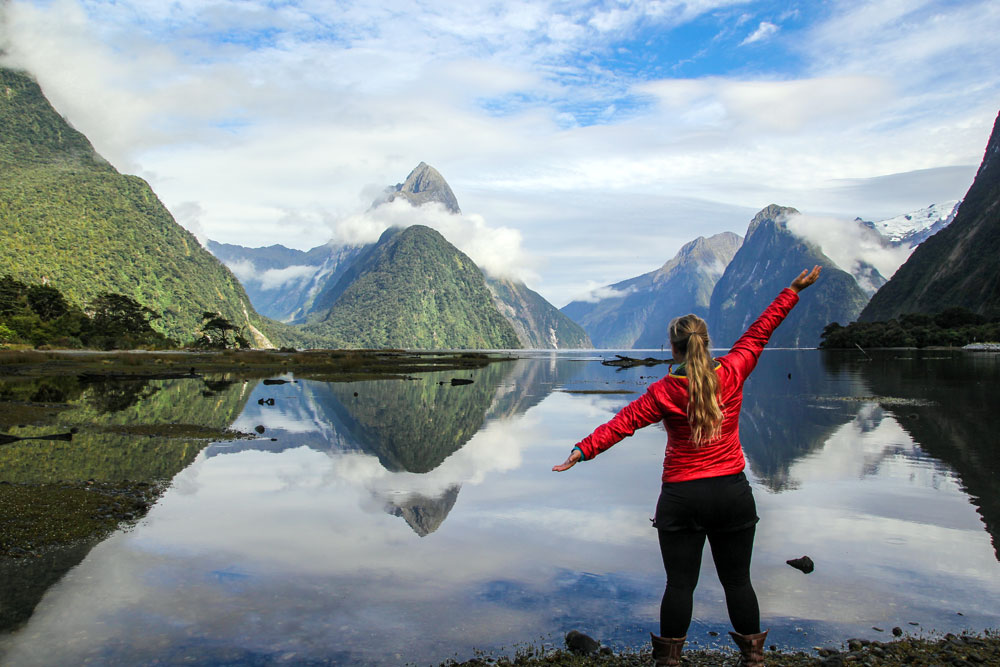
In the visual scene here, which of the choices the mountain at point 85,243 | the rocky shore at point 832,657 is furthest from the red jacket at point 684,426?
the mountain at point 85,243

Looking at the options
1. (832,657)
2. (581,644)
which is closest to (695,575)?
(581,644)

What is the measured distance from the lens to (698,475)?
585 cm

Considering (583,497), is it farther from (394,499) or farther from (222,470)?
(222,470)

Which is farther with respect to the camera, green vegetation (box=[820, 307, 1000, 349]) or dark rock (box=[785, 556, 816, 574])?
green vegetation (box=[820, 307, 1000, 349])

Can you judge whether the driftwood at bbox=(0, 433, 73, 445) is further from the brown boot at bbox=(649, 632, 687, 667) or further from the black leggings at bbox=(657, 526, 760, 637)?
the black leggings at bbox=(657, 526, 760, 637)

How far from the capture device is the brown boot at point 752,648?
604cm

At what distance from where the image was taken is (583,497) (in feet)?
49.4

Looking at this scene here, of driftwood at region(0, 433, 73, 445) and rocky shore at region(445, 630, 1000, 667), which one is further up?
rocky shore at region(445, 630, 1000, 667)

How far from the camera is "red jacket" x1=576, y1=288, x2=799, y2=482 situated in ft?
19.2

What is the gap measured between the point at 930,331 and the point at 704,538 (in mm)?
166816

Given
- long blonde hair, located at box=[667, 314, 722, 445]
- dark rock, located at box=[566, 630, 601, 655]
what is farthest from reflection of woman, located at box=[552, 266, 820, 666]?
dark rock, located at box=[566, 630, 601, 655]

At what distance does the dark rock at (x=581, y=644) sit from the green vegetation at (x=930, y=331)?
152854mm

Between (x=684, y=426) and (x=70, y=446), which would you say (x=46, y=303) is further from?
(x=684, y=426)

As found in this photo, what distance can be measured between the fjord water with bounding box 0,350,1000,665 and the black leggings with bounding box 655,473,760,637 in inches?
62.0
